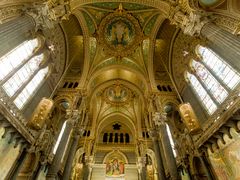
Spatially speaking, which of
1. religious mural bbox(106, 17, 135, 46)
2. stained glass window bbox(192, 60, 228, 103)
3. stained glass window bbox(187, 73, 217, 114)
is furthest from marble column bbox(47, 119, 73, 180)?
stained glass window bbox(192, 60, 228, 103)

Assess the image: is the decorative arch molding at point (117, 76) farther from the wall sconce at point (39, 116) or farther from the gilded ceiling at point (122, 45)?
the wall sconce at point (39, 116)

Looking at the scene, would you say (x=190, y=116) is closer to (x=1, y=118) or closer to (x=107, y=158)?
(x=1, y=118)

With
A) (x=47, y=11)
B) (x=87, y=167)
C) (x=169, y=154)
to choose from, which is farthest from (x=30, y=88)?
(x=87, y=167)

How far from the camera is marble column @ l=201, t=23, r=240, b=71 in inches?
304

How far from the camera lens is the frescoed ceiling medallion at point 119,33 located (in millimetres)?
16094

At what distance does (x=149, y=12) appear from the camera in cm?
1556

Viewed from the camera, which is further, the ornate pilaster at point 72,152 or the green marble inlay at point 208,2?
the ornate pilaster at point 72,152

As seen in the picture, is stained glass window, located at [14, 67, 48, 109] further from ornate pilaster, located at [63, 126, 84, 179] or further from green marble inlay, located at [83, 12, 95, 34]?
green marble inlay, located at [83, 12, 95, 34]

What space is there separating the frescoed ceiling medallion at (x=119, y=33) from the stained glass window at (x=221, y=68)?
6883 millimetres

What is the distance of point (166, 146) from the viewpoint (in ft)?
38.6

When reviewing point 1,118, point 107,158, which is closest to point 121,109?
point 107,158

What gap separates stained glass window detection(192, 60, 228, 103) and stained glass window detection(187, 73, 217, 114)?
1.89 feet

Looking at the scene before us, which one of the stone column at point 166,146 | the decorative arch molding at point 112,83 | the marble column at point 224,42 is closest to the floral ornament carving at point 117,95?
the decorative arch molding at point 112,83

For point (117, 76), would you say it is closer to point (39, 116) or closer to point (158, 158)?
point (158, 158)
